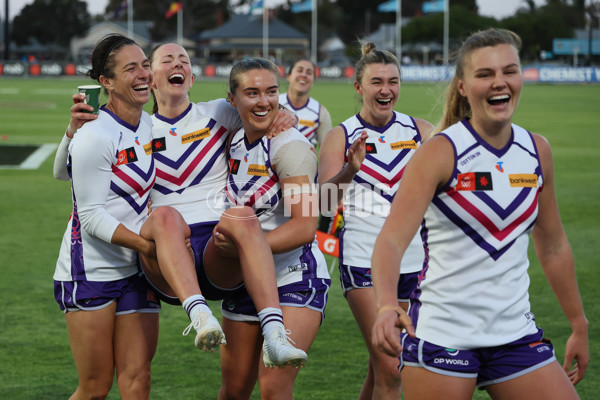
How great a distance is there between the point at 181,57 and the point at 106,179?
956 millimetres

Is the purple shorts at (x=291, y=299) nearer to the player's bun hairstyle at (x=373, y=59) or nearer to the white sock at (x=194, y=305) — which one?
the white sock at (x=194, y=305)

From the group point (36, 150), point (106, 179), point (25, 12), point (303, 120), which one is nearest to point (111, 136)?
point (106, 179)

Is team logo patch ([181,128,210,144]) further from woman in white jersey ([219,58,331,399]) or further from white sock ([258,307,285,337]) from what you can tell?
white sock ([258,307,285,337])

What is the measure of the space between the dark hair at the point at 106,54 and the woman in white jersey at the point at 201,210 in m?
0.22

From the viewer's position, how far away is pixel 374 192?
207 inches

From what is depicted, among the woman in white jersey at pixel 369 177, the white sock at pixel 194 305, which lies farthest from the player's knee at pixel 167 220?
the woman in white jersey at pixel 369 177

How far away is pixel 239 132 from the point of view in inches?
187

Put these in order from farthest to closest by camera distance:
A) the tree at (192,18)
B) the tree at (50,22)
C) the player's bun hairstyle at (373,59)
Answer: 1. the tree at (192,18)
2. the tree at (50,22)
3. the player's bun hairstyle at (373,59)

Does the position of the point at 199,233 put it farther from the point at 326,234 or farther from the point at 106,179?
the point at 326,234

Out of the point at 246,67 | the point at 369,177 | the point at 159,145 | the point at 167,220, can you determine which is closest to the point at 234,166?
the point at 159,145

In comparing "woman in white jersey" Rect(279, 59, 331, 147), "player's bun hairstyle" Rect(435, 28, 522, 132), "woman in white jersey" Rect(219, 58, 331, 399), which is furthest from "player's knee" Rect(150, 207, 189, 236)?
"woman in white jersey" Rect(279, 59, 331, 147)

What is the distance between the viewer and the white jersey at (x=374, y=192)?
5.18 meters

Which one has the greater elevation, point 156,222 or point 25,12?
point 25,12

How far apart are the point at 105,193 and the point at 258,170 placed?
30.8 inches
